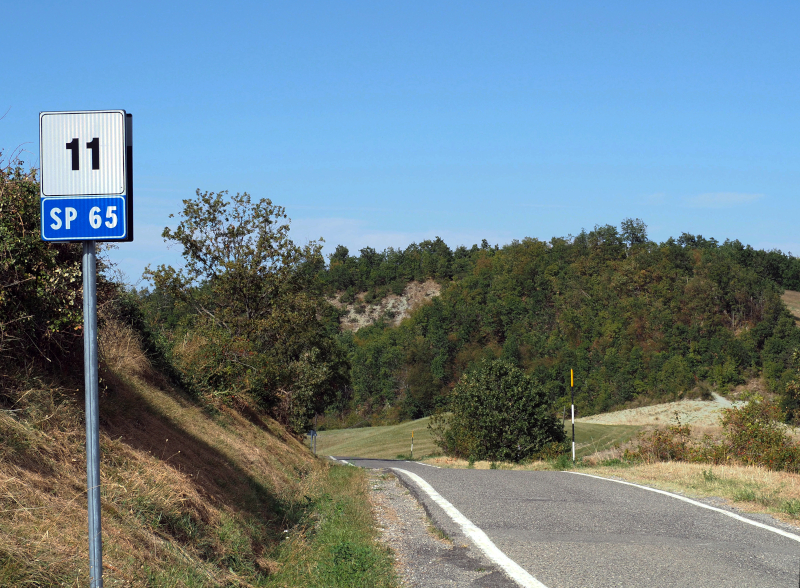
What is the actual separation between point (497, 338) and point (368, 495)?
134 metres

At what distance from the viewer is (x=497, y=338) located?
14425 centimetres

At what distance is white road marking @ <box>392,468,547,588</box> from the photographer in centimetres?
545

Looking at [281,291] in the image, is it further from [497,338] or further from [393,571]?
[497,338]

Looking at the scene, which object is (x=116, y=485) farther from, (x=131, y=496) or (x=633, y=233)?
(x=633, y=233)

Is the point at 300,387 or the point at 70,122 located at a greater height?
the point at 70,122

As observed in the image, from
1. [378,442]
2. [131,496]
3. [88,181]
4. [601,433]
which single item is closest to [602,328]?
[601,433]

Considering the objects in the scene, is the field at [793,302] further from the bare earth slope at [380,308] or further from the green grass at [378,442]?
the bare earth slope at [380,308]

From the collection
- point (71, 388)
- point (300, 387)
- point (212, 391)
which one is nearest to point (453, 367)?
point (300, 387)

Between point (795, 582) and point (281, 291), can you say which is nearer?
point (795, 582)

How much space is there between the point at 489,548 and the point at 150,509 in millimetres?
3047

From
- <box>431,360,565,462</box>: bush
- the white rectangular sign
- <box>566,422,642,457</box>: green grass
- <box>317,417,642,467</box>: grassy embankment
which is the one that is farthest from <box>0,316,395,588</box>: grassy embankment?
<box>566,422,642,457</box>: green grass

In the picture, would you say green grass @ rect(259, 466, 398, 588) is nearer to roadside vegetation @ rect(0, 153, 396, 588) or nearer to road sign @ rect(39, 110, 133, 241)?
roadside vegetation @ rect(0, 153, 396, 588)

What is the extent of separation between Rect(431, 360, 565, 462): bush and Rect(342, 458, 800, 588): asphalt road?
26.6 m

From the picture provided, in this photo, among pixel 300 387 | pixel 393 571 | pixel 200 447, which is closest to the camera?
pixel 393 571
